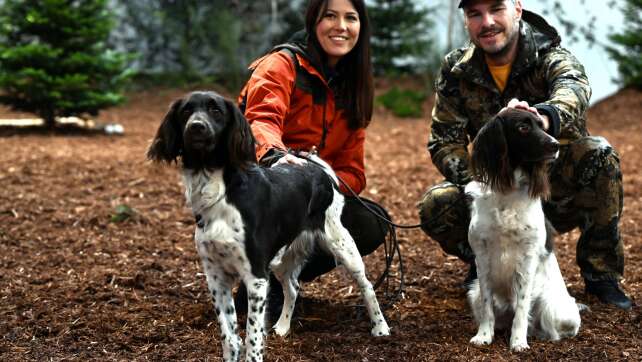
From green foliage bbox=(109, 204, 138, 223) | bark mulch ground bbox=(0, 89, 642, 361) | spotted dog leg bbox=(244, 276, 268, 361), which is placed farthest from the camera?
green foliage bbox=(109, 204, 138, 223)

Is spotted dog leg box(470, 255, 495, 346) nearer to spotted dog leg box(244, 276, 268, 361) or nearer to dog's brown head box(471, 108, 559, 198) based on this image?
dog's brown head box(471, 108, 559, 198)

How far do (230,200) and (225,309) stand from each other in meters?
0.52

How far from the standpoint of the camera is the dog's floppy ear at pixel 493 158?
3.38 meters

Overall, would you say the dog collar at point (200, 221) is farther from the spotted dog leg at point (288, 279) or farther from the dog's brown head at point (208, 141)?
the spotted dog leg at point (288, 279)

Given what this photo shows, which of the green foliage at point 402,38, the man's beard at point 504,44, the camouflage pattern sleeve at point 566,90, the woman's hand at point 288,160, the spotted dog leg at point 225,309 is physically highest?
the man's beard at point 504,44

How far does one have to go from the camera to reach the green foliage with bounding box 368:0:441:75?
15.4 m

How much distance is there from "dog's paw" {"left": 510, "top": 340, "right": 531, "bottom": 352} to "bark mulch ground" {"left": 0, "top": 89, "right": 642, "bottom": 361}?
0.04m

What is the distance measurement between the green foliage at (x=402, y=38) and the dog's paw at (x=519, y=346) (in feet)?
38.9

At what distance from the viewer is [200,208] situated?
10.1 feet

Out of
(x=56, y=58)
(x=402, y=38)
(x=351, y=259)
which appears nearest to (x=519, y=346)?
(x=351, y=259)

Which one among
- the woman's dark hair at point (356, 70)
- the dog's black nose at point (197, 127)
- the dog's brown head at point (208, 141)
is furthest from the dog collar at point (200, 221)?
the woman's dark hair at point (356, 70)

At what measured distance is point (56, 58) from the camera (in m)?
11.0

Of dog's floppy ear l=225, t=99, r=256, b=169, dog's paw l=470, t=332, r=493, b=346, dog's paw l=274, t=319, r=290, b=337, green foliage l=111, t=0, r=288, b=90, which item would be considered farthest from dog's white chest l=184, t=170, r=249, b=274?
green foliage l=111, t=0, r=288, b=90

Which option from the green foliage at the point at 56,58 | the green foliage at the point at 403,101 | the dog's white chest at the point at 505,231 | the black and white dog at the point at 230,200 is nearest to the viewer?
the black and white dog at the point at 230,200
